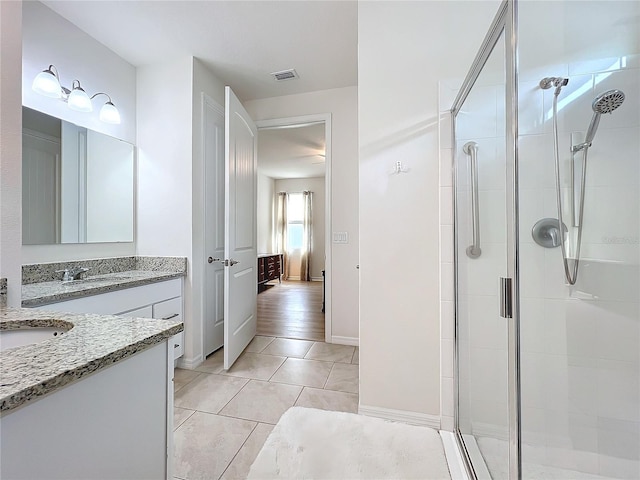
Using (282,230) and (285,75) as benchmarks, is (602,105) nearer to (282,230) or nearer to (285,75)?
(285,75)

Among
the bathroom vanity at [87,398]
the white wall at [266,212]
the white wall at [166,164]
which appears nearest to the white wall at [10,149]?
the bathroom vanity at [87,398]

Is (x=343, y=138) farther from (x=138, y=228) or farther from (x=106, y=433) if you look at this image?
(x=106, y=433)

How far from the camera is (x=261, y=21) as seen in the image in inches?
81.0

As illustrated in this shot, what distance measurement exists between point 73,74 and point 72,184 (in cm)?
79

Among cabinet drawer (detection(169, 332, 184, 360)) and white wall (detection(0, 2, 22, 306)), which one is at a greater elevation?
white wall (detection(0, 2, 22, 306))

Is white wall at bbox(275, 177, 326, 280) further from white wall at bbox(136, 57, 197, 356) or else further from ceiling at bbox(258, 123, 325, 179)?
white wall at bbox(136, 57, 197, 356)

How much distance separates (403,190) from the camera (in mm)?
1699

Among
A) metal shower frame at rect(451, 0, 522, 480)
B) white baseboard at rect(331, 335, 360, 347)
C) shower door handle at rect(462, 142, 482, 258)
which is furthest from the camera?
white baseboard at rect(331, 335, 360, 347)

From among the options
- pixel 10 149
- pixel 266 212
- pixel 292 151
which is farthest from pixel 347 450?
pixel 266 212

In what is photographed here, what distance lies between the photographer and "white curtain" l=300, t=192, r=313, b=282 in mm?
7434

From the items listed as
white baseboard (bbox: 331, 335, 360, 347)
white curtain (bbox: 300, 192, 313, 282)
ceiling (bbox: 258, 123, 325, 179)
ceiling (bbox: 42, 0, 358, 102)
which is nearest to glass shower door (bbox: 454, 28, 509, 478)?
ceiling (bbox: 42, 0, 358, 102)

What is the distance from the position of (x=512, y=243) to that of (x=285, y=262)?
22.5 feet

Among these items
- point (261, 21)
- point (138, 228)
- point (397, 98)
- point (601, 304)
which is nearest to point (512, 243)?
point (601, 304)

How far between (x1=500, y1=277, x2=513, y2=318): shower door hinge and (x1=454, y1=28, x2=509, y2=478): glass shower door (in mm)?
64
